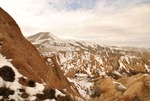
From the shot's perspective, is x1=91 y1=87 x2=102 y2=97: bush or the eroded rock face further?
x1=91 y1=87 x2=102 y2=97: bush

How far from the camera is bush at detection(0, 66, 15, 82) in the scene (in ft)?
95.4

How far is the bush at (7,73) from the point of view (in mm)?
29070

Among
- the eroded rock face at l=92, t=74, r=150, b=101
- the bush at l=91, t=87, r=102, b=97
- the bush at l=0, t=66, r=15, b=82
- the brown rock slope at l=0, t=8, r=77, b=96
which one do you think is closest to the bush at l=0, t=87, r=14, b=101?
the bush at l=0, t=66, r=15, b=82

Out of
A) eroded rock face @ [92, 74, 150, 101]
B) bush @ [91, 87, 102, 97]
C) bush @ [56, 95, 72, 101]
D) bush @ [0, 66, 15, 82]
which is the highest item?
bush @ [0, 66, 15, 82]

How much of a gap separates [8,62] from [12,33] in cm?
1193

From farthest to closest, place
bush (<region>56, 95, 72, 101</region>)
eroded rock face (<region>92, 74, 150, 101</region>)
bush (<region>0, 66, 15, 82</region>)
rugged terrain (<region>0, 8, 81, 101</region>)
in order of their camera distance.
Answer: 1. eroded rock face (<region>92, 74, 150, 101</region>)
2. bush (<region>56, 95, 72, 101</region>)
3. bush (<region>0, 66, 15, 82</region>)
4. rugged terrain (<region>0, 8, 81, 101</region>)

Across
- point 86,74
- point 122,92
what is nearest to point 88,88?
point 122,92

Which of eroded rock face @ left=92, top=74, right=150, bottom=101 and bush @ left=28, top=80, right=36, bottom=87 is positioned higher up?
bush @ left=28, top=80, right=36, bottom=87

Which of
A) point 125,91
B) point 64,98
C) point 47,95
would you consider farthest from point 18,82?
point 125,91

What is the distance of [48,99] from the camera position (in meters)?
28.5

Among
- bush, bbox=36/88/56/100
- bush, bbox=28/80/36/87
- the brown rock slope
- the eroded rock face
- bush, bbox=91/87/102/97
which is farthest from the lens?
bush, bbox=91/87/102/97

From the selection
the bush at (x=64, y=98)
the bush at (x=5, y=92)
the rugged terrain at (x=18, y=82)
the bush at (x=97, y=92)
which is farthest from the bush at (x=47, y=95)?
the bush at (x=97, y=92)

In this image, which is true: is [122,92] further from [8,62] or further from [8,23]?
[8,62]

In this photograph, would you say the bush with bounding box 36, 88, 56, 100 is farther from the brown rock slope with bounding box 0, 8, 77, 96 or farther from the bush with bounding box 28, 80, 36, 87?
the brown rock slope with bounding box 0, 8, 77, 96
